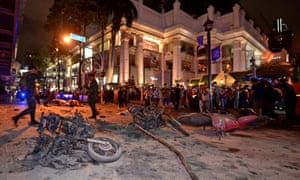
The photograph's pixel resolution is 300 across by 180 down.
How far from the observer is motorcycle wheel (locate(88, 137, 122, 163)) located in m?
2.95

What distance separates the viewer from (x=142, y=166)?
2.85 m

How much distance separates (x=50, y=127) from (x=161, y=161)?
2.61 metres

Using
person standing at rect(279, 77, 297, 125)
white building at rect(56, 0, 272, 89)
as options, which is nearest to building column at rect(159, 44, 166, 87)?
white building at rect(56, 0, 272, 89)

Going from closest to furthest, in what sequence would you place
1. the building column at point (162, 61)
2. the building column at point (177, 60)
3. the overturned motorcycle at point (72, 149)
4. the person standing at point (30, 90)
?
the overturned motorcycle at point (72, 149)
the person standing at point (30, 90)
the building column at point (177, 60)
the building column at point (162, 61)

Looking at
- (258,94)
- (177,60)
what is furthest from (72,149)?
(177,60)

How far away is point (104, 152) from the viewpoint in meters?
3.21

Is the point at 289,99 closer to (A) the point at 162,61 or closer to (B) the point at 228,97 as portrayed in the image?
(B) the point at 228,97

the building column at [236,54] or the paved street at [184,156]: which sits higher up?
the building column at [236,54]

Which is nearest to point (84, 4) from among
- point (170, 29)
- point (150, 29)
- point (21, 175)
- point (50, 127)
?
point (150, 29)

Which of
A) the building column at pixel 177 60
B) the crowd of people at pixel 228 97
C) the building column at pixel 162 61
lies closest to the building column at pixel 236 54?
the building column at pixel 177 60

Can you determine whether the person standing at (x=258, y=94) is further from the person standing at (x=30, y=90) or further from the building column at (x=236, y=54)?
the building column at (x=236, y=54)

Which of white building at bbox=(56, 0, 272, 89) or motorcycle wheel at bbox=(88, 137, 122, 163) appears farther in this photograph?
white building at bbox=(56, 0, 272, 89)

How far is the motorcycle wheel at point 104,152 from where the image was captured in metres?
2.95

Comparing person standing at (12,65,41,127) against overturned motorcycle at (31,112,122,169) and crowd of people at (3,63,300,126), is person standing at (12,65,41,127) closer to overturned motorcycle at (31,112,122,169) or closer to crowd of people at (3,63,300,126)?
crowd of people at (3,63,300,126)
